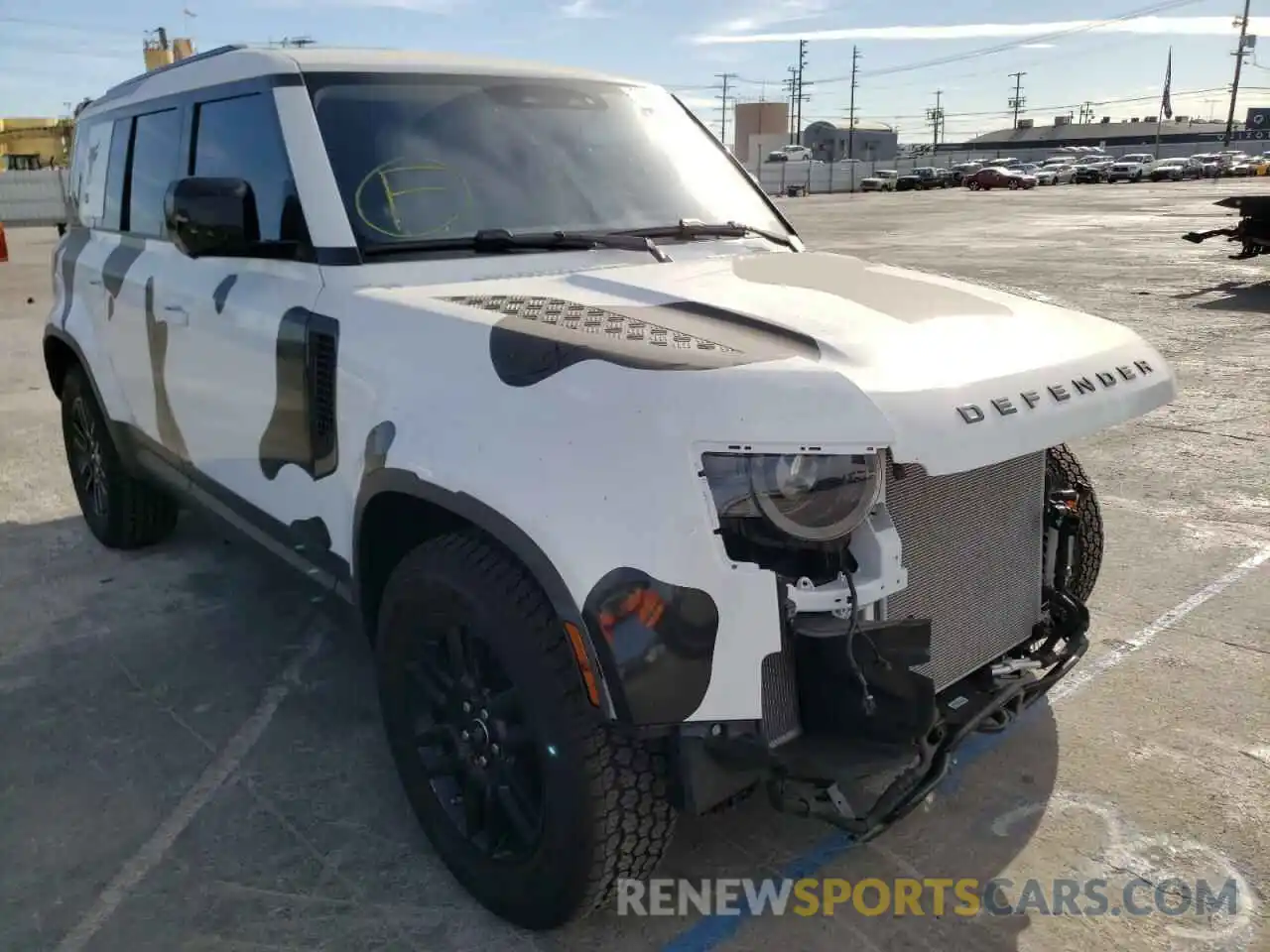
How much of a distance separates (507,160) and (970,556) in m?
1.86

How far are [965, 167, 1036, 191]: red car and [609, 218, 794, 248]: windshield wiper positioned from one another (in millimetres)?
61009

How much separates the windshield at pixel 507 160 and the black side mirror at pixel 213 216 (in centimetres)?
30

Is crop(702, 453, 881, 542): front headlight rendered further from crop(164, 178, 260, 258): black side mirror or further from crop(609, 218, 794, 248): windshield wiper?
crop(164, 178, 260, 258): black side mirror

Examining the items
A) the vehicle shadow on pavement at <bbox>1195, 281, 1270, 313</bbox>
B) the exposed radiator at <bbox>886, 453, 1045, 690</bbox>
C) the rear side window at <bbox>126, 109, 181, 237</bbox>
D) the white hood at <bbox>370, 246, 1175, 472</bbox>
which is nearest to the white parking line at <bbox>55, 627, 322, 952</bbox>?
the white hood at <bbox>370, 246, 1175, 472</bbox>

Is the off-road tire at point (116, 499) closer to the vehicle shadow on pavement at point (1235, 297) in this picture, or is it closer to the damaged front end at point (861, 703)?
the damaged front end at point (861, 703)

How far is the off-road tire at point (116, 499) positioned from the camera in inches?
194

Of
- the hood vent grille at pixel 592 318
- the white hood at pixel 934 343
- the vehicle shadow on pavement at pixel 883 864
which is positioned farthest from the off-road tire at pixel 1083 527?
the hood vent grille at pixel 592 318

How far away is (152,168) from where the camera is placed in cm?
420

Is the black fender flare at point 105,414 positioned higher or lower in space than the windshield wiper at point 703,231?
lower

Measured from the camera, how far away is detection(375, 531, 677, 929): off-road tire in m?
2.18

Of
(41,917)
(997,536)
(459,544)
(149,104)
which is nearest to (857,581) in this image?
(997,536)

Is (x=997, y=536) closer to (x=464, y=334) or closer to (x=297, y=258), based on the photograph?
(x=464, y=334)

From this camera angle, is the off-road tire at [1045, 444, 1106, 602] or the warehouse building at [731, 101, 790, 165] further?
the warehouse building at [731, 101, 790, 165]

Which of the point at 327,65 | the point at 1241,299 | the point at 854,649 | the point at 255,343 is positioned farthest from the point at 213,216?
the point at 1241,299
